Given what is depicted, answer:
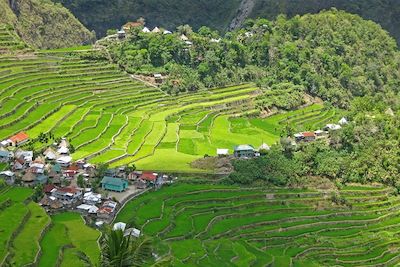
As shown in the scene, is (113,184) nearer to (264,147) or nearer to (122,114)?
(264,147)

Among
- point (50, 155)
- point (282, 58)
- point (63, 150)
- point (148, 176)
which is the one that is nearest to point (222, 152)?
point (148, 176)

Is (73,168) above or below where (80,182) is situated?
below

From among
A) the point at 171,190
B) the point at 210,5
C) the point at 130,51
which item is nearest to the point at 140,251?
the point at 171,190

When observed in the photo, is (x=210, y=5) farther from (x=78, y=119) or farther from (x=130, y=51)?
(x=78, y=119)

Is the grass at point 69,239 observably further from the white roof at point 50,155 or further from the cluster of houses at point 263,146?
the cluster of houses at point 263,146

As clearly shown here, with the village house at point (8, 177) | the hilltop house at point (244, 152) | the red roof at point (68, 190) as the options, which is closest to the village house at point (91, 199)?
the red roof at point (68, 190)
